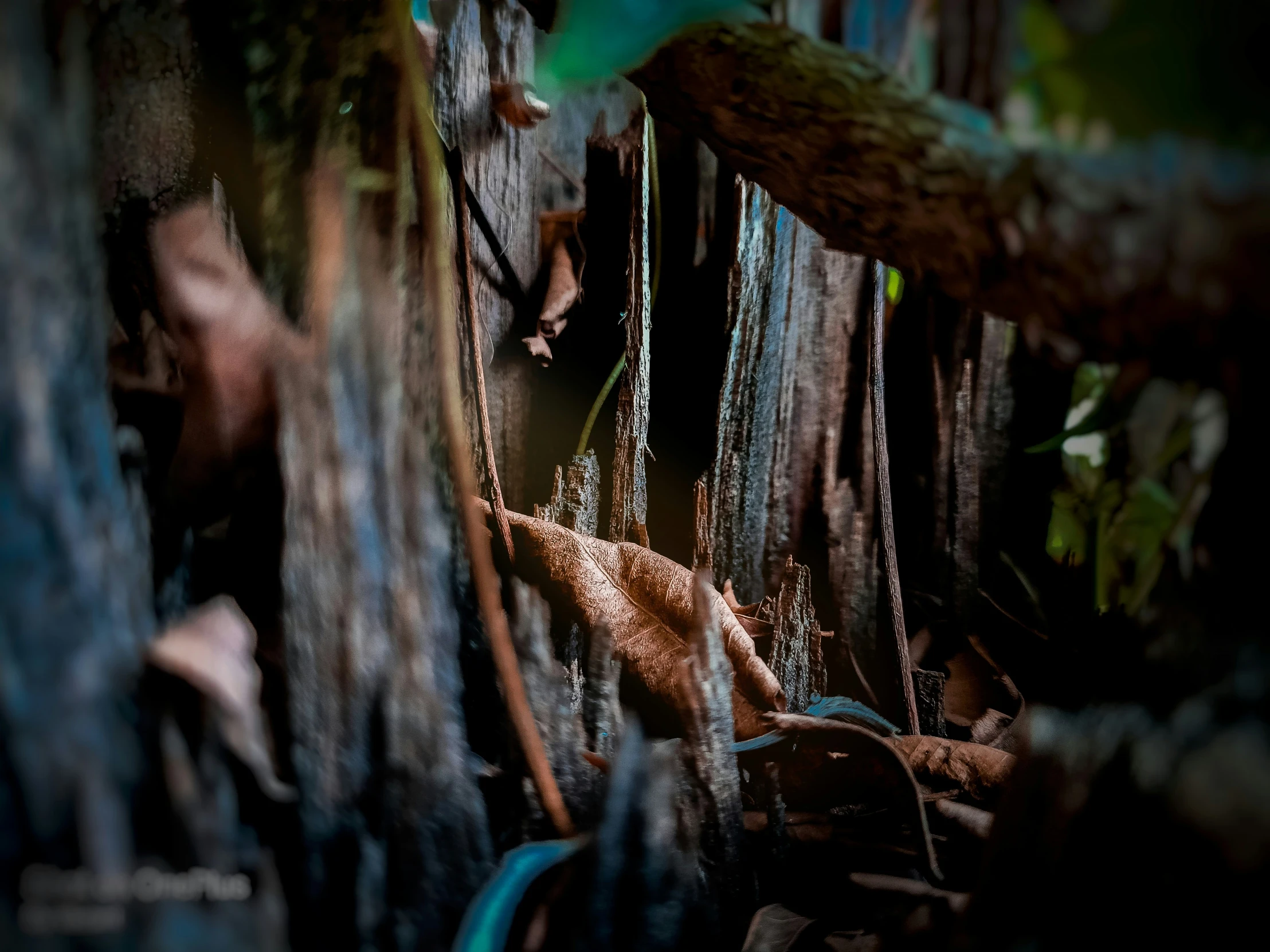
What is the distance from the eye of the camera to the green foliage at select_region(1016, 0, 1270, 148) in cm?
42

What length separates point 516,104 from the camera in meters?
1.32

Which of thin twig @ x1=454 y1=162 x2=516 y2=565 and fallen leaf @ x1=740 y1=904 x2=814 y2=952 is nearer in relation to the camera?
fallen leaf @ x1=740 y1=904 x2=814 y2=952

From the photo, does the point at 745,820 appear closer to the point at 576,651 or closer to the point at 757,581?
the point at 576,651

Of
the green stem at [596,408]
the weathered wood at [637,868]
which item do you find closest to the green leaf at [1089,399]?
the weathered wood at [637,868]

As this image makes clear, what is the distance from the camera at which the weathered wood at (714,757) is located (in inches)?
30.7

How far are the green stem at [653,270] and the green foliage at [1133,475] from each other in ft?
2.83

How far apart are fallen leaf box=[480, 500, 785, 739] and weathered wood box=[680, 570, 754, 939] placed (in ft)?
0.79

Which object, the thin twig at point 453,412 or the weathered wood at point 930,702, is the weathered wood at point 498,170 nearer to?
the thin twig at point 453,412

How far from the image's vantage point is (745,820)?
88cm

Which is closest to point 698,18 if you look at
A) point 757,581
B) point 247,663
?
point 247,663

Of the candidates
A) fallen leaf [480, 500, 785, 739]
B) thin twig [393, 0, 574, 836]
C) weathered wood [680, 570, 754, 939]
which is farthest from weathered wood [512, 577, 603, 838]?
fallen leaf [480, 500, 785, 739]

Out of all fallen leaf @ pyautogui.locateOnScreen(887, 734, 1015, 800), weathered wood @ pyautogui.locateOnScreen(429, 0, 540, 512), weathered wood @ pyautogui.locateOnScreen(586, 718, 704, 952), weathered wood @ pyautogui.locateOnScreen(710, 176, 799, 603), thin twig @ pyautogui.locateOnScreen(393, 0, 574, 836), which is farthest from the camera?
weathered wood @ pyautogui.locateOnScreen(710, 176, 799, 603)

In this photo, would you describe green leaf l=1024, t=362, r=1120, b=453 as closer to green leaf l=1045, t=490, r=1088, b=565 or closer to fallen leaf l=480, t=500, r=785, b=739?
green leaf l=1045, t=490, r=1088, b=565

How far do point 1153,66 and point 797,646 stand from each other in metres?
1.02
